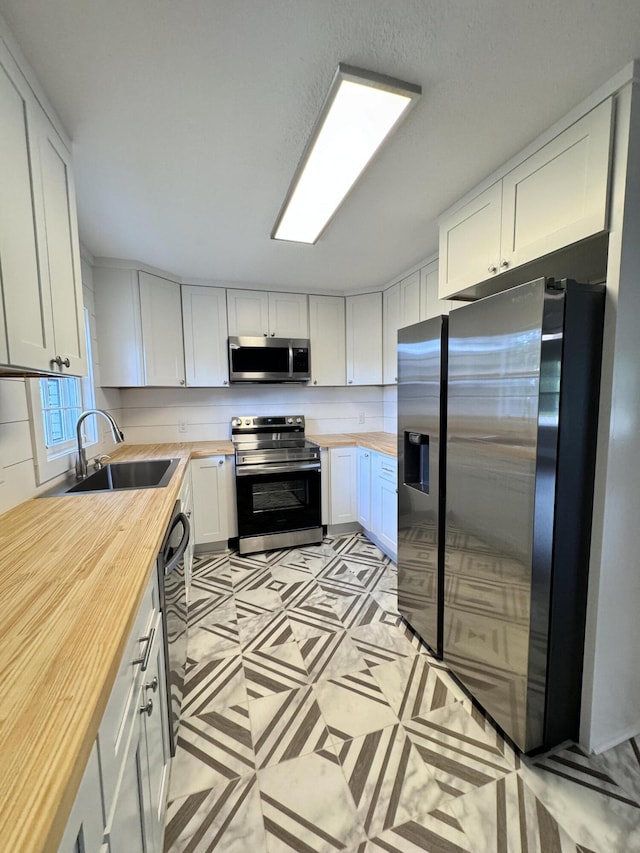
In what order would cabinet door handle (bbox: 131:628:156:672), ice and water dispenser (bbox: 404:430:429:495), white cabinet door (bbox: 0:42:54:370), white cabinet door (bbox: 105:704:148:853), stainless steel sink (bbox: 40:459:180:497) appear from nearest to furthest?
1. white cabinet door (bbox: 105:704:148:853)
2. cabinet door handle (bbox: 131:628:156:672)
3. white cabinet door (bbox: 0:42:54:370)
4. ice and water dispenser (bbox: 404:430:429:495)
5. stainless steel sink (bbox: 40:459:180:497)

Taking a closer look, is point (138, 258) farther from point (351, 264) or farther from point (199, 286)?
point (351, 264)

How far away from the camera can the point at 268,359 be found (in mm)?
3186

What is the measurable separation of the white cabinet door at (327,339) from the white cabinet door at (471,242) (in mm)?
1542

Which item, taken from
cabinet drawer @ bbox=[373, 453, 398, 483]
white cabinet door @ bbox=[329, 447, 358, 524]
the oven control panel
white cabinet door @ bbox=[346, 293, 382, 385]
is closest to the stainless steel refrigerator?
cabinet drawer @ bbox=[373, 453, 398, 483]

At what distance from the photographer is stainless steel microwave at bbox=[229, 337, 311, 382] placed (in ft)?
10.2

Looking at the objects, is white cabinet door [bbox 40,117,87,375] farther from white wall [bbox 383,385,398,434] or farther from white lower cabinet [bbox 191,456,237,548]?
white wall [bbox 383,385,398,434]

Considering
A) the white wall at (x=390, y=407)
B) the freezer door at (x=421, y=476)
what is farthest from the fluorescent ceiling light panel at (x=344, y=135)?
the white wall at (x=390, y=407)

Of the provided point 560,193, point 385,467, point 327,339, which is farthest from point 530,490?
point 327,339

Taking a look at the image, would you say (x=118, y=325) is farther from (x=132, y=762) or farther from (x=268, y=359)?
(x=132, y=762)

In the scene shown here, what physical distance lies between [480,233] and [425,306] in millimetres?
965

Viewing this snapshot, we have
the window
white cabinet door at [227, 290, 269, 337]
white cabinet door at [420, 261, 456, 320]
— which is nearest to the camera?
the window

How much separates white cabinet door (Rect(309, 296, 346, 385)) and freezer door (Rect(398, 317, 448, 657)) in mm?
1561

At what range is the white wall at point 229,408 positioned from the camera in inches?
127

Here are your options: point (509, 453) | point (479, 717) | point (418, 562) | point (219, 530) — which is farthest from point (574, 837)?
point (219, 530)
